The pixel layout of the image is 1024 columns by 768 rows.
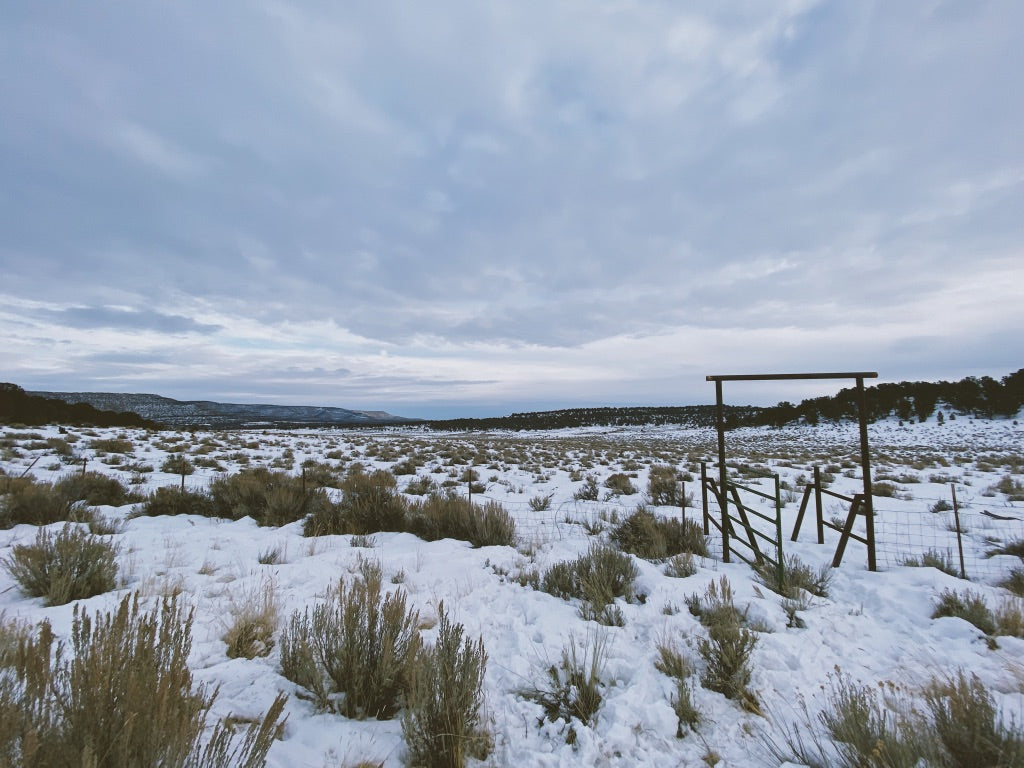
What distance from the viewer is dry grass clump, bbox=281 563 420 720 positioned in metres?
3.07

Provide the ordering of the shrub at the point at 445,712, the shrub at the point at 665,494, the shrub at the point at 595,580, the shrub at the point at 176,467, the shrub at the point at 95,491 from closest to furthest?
the shrub at the point at 445,712 < the shrub at the point at 595,580 < the shrub at the point at 95,491 < the shrub at the point at 665,494 < the shrub at the point at 176,467

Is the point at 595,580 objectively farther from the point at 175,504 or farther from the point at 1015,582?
the point at 175,504

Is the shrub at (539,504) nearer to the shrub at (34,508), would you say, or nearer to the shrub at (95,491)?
the shrub at (34,508)

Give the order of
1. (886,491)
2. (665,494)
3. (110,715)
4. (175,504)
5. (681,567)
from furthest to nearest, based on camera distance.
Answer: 1. (886,491)
2. (665,494)
3. (175,504)
4. (681,567)
5. (110,715)

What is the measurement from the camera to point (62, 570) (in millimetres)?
4512

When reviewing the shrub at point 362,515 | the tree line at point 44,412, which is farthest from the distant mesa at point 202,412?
the shrub at point 362,515

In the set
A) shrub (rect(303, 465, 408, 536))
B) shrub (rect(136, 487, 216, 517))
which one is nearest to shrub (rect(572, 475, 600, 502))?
shrub (rect(303, 465, 408, 536))

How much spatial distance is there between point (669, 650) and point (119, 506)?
10.8m

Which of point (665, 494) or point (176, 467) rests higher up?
point (176, 467)

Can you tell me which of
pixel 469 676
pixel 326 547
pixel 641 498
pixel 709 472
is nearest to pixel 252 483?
pixel 326 547

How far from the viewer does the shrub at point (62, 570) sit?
438 cm

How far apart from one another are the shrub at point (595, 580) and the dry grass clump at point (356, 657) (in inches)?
83.1

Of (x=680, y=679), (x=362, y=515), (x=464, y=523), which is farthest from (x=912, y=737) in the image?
(x=362, y=515)

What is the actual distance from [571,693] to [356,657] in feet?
5.26
